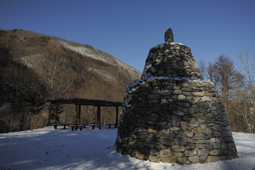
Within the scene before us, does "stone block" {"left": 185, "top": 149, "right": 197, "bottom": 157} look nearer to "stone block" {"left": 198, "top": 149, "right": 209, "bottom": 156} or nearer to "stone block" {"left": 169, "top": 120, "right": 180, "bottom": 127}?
"stone block" {"left": 198, "top": 149, "right": 209, "bottom": 156}

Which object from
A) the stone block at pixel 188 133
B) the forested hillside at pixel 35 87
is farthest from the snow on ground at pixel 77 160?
the forested hillside at pixel 35 87

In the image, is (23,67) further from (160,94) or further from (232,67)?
(232,67)

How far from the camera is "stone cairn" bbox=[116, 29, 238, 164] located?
482 centimetres

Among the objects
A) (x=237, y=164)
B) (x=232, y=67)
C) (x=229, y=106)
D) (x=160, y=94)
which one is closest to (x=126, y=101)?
(x=160, y=94)

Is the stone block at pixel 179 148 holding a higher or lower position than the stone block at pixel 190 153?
higher

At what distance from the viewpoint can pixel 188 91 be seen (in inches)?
213

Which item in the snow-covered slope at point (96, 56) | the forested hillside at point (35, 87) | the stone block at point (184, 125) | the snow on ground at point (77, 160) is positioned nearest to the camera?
the snow on ground at point (77, 160)

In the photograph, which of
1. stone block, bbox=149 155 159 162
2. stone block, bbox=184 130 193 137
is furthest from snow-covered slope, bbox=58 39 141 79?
stone block, bbox=149 155 159 162

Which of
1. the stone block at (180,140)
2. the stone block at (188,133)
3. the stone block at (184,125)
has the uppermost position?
the stone block at (184,125)

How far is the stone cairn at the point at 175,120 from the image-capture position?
4820mm

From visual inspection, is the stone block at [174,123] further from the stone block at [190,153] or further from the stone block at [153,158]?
the stone block at [153,158]

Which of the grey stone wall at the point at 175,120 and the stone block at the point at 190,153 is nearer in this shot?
the stone block at the point at 190,153

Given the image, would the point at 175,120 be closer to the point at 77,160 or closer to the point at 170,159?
the point at 170,159

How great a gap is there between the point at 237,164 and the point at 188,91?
2550 mm
